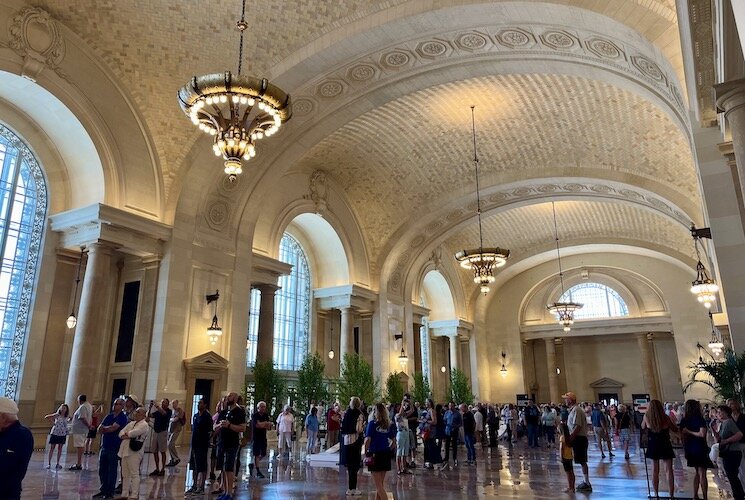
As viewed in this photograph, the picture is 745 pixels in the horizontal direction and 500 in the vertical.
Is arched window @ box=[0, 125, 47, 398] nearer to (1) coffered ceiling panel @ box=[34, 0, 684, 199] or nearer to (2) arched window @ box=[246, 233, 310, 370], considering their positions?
(1) coffered ceiling panel @ box=[34, 0, 684, 199]

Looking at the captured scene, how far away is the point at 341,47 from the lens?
10648 millimetres

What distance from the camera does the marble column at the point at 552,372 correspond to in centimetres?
2772

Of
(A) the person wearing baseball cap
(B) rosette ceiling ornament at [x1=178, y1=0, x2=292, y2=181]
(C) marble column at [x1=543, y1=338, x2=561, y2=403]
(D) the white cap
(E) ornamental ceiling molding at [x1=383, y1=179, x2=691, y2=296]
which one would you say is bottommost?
(A) the person wearing baseball cap

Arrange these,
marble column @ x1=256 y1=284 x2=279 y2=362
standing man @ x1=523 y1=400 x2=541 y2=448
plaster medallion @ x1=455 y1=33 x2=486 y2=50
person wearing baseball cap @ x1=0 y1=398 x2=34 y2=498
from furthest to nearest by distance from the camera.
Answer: standing man @ x1=523 y1=400 x2=541 y2=448, marble column @ x1=256 y1=284 x2=279 y2=362, plaster medallion @ x1=455 y1=33 x2=486 y2=50, person wearing baseball cap @ x1=0 y1=398 x2=34 y2=498

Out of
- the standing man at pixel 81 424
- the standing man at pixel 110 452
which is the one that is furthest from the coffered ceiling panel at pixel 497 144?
the standing man at pixel 110 452

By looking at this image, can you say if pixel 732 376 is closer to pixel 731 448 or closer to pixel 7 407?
pixel 731 448

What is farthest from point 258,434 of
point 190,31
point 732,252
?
point 190,31

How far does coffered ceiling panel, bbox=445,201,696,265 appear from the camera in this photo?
2140cm

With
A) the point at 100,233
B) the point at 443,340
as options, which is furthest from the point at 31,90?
the point at 443,340

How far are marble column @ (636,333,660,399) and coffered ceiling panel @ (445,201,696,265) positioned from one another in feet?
16.7

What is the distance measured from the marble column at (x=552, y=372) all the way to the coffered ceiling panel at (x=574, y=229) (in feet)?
18.9

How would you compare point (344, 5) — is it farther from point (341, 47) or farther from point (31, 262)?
point (31, 262)

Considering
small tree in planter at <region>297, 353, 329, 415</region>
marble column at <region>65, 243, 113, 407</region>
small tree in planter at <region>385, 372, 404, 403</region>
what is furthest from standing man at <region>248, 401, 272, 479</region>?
small tree in planter at <region>385, 372, 404, 403</region>

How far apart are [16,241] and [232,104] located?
6.89 meters
